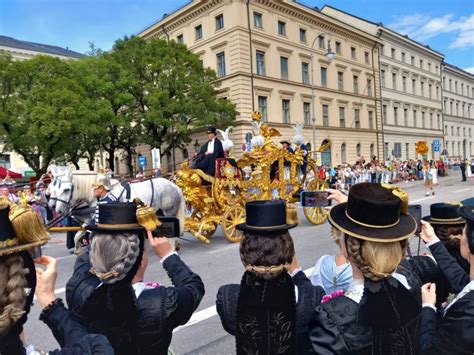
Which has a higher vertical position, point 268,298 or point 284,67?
point 284,67

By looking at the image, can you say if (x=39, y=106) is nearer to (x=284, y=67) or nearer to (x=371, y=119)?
(x=284, y=67)

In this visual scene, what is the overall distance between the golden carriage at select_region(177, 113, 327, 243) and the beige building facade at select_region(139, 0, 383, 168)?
1974 centimetres

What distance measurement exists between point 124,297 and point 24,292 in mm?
463

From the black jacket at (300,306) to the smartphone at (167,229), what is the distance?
0.46 m

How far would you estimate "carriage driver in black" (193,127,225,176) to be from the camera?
28.4 ft

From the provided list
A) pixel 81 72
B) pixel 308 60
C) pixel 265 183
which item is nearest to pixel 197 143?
pixel 81 72

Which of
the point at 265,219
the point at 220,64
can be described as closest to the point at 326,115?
the point at 220,64

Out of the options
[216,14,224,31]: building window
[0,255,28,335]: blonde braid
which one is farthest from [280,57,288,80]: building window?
[0,255,28,335]: blonde braid

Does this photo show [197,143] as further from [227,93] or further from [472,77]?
[472,77]

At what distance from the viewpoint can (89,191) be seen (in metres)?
7.55

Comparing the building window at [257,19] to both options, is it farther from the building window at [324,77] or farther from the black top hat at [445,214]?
the black top hat at [445,214]

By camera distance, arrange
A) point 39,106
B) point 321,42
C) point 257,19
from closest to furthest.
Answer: point 39,106 → point 257,19 → point 321,42

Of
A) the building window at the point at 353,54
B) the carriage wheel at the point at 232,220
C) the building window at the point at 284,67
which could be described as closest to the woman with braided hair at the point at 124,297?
the carriage wheel at the point at 232,220

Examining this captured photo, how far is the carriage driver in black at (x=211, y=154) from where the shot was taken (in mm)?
8664
